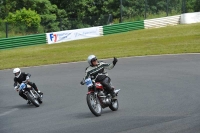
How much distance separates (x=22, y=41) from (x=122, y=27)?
32.2ft

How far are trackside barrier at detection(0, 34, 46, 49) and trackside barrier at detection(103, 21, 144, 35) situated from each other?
249 inches

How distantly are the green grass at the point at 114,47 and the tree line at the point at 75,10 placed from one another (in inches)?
137

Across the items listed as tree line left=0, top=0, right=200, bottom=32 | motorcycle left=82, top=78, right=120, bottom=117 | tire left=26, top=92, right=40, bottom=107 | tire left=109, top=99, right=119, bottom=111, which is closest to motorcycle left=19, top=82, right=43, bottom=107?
tire left=26, top=92, right=40, bottom=107

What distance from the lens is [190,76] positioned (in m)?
19.7

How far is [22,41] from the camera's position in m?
41.0

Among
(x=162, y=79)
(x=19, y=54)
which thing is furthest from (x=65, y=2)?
(x=162, y=79)

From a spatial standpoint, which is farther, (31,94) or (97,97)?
(31,94)

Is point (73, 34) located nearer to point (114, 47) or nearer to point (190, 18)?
point (114, 47)

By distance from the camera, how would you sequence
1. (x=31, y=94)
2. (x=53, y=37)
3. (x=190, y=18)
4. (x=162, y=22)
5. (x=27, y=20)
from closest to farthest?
(x=31, y=94), (x=53, y=37), (x=162, y=22), (x=190, y=18), (x=27, y=20)

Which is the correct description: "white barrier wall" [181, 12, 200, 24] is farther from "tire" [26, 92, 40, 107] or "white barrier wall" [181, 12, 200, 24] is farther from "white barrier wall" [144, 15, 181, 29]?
"tire" [26, 92, 40, 107]

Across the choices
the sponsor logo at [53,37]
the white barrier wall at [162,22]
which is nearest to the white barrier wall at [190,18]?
the white barrier wall at [162,22]

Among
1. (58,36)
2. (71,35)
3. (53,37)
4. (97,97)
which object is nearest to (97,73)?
(97,97)

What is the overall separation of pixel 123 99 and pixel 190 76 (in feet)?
15.4

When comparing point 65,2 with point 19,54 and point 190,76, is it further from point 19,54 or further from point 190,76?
point 190,76
